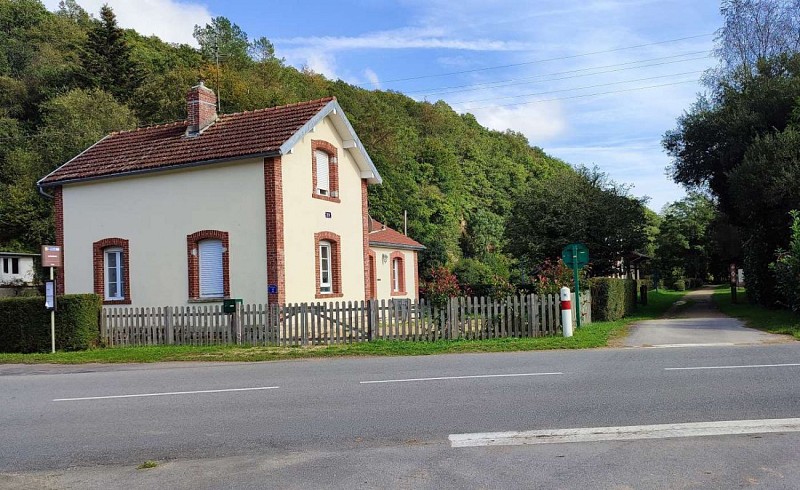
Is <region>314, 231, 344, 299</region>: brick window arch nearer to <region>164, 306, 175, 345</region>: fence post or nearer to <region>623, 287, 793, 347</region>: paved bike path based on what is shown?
<region>164, 306, 175, 345</region>: fence post

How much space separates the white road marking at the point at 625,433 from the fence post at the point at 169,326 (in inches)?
541

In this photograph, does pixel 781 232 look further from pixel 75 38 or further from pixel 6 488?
pixel 75 38

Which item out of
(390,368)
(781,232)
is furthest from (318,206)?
(781,232)

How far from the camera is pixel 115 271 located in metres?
22.8

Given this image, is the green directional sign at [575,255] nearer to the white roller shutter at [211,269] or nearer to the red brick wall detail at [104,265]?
the white roller shutter at [211,269]

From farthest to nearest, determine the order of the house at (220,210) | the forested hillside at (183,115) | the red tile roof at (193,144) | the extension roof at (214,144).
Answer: the forested hillside at (183,115), the red tile roof at (193,144), the extension roof at (214,144), the house at (220,210)

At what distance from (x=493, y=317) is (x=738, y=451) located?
11390 mm

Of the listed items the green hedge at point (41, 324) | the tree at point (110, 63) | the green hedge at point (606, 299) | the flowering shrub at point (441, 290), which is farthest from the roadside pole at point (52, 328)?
the tree at point (110, 63)

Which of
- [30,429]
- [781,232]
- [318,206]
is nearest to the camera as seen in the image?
[30,429]

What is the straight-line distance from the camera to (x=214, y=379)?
12.2 m

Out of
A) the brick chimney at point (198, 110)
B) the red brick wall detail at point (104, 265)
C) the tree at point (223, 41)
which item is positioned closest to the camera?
the red brick wall detail at point (104, 265)

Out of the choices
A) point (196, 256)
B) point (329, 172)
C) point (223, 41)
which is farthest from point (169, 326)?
point (223, 41)

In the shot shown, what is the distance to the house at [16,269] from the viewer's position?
1521 inches

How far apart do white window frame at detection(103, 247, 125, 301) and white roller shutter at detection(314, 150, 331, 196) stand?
695 centimetres
